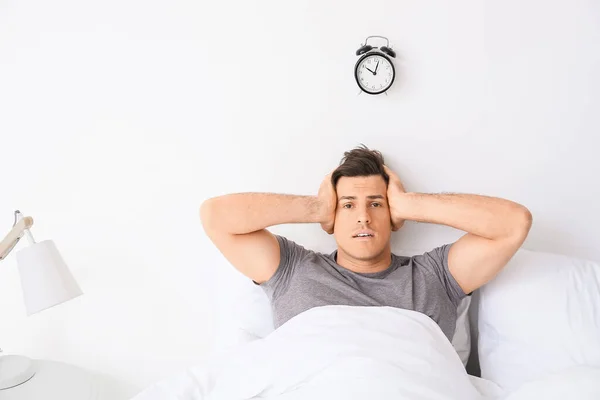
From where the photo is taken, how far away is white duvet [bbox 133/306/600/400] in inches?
50.0

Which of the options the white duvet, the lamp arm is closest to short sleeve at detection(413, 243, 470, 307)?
the white duvet

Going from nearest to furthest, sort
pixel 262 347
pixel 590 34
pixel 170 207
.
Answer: pixel 262 347 < pixel 590 34 < pixel 170 207

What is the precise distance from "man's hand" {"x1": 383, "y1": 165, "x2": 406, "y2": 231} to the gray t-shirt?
0.44ft

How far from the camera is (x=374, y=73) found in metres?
1.85

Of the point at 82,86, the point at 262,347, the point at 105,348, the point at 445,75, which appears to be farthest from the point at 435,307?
the point at 82,86

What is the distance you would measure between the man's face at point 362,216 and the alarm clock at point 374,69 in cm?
30

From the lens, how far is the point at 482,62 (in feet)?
6.08

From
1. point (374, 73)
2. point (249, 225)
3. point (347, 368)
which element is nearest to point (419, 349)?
point (347, 368)

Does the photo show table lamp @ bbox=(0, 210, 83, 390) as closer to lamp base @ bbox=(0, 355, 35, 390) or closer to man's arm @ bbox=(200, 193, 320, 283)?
lamp base @ bbox=(0, 355, 35, 390)

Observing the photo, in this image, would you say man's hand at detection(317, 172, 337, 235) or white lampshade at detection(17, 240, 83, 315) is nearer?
white lampshade at detection(17, 240, 83, 315)

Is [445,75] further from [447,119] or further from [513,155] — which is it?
[513,155]

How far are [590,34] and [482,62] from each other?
1.14 feet

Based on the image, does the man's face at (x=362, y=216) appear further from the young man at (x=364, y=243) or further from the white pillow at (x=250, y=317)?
the white pillow at (x=250, y=317)

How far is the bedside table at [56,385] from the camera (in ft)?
5.59
